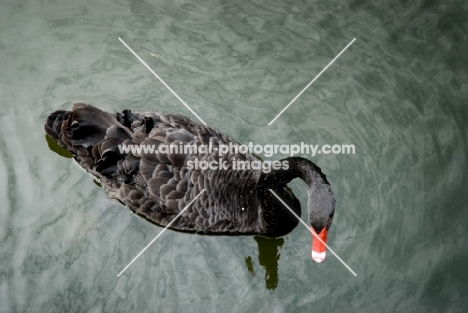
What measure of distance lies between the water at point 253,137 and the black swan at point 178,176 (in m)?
0.28

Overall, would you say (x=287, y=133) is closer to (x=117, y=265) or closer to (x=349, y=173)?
(x=349, y=173)

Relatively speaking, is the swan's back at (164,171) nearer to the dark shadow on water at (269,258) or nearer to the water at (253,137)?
the dark shadow on water at (269,258)

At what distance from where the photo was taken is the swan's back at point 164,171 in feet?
15.7

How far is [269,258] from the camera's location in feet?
17.0

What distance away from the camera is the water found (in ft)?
16.3

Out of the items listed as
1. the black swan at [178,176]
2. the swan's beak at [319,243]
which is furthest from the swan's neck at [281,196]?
the swan's beak at [319,243]

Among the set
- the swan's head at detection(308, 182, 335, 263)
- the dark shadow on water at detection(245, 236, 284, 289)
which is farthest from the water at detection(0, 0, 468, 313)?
the swan's head at detection(308, 182, 335, 263)

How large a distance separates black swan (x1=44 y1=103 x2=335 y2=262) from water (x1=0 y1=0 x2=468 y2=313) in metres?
0.28

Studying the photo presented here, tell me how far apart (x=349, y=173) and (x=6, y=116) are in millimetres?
3367

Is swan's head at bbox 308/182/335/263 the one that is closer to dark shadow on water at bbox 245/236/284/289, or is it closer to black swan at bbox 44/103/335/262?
black swan at bbox 44/103/335/262

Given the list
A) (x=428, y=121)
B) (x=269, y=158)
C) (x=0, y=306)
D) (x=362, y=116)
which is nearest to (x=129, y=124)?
(x=269, y=158)

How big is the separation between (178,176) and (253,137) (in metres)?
1.17

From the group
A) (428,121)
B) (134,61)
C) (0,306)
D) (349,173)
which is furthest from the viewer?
(134,61)

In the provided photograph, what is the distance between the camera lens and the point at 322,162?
558cm
